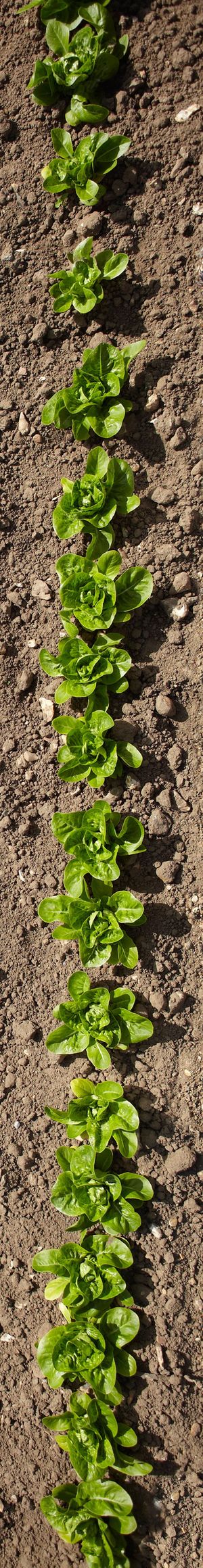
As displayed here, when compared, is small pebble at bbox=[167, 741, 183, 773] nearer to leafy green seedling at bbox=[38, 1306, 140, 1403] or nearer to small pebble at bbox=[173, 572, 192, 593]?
small pebble at bbox=[173, 572, 192, 593]

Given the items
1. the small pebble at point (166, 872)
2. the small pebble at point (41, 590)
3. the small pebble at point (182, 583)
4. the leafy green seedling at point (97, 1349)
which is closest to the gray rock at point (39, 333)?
the small pebble at point (41, 590)

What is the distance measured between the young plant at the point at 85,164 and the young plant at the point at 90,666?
1010 mm

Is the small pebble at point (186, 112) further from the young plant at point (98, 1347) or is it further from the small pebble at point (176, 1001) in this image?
the young plant at point (98, 1347)

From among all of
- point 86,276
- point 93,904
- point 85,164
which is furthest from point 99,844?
point 85,164

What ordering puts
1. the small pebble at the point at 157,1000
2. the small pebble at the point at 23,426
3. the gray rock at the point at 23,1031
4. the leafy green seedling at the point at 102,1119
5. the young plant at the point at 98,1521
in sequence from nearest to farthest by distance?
the young plant at the point at 98,1521 < the leafy green seedling at the point at 102,1119 < the small pebble at the point at 157,1000 < the gray rock at the point at 23,1031 < the small pebble at the point at 23,426

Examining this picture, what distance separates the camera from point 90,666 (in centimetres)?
219

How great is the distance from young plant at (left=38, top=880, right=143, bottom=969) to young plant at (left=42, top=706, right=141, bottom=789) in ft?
0.79

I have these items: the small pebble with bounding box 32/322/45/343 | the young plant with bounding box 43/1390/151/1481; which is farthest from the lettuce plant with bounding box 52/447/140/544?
the young plant with bounding box 43/1390/151/1481

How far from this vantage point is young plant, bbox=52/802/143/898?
2143 millimetres

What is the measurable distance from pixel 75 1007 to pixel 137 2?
7.42 ft

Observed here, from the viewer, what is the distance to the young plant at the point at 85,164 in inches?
89.6

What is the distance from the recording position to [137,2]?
2.32 meters

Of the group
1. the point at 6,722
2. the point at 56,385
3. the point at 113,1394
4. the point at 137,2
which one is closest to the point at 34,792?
the point at 6,722

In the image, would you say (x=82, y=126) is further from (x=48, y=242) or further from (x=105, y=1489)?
(x=105, y=1489)
